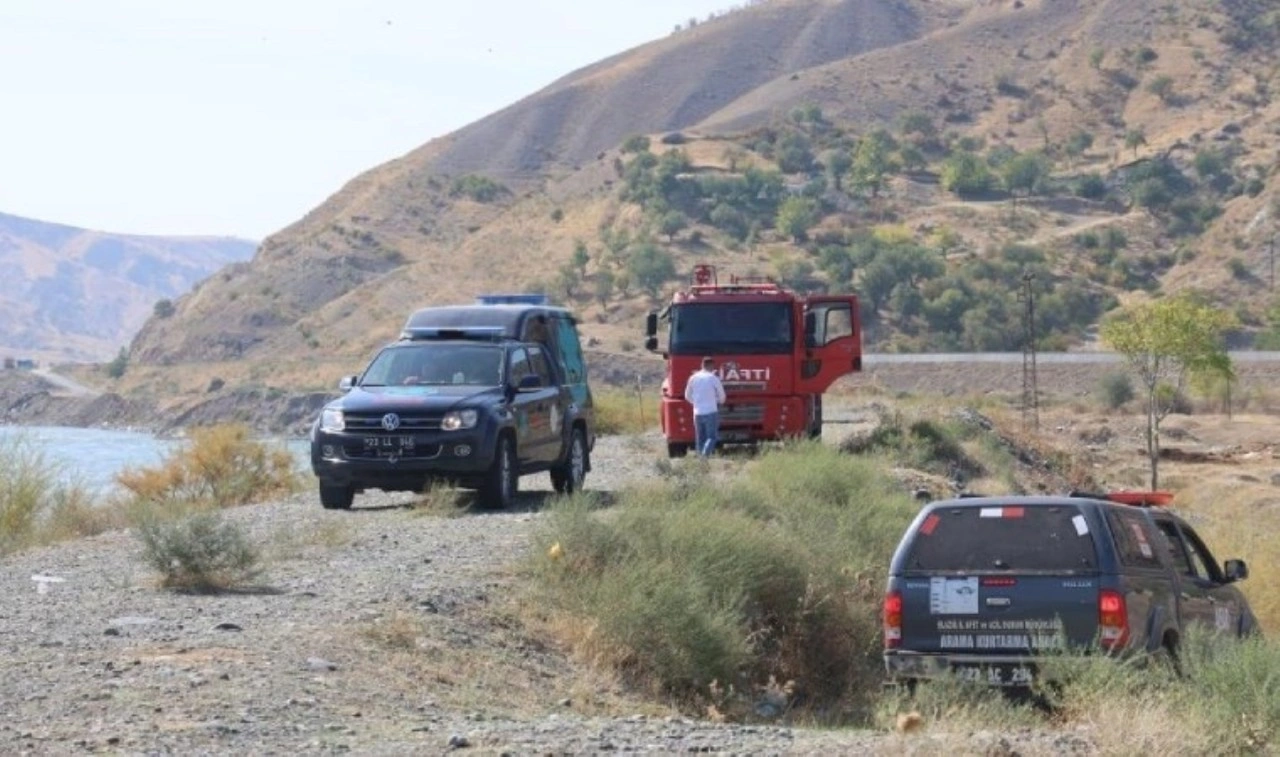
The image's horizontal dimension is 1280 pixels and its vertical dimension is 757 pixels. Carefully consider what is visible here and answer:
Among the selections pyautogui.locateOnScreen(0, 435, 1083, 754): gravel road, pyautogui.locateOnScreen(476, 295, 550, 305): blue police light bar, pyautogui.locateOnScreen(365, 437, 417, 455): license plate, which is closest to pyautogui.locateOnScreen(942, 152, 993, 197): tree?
pyautogui.locateOnScreen(476, 295, 550, 305): blue police light bar

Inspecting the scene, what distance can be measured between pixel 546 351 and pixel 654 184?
365 feet

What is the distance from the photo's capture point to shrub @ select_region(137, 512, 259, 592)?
57.0 feet

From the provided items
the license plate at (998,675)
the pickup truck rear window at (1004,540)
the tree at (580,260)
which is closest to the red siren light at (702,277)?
the pickup truck rear window at (1004,540)

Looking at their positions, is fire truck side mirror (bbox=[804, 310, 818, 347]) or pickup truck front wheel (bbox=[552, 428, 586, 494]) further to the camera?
fire truck side mirror (bbox=[804, 310, 818, 347])

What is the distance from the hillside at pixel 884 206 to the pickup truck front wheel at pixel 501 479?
81.4 meters

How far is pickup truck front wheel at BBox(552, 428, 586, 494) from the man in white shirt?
15.1ft

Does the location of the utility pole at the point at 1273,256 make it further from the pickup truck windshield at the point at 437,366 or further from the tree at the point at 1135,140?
the pickup truck windshield at the point at 437,366

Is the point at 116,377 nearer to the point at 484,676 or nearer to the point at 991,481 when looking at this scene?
the point at 991,481

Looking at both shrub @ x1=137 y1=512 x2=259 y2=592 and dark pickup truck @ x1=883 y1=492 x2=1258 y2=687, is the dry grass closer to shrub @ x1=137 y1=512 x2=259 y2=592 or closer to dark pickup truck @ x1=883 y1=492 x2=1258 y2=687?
shrub @ x1=137 y1=512 x2=259 y2=592

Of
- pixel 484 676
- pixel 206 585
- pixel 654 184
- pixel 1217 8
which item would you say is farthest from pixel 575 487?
pixel 1217 8

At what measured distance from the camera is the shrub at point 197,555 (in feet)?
57.0

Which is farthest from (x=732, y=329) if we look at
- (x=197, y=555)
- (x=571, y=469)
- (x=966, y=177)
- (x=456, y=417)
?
(x=966, y=177)

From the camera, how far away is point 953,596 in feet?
47.4

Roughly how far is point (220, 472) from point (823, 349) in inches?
387
